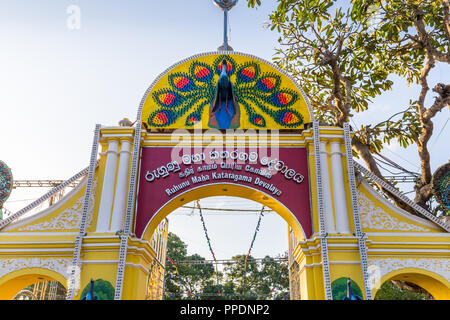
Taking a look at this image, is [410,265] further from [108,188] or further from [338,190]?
[108,188]

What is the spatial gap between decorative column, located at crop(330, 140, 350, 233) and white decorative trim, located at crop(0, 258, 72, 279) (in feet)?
15.4

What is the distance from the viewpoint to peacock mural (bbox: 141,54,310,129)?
320 inches

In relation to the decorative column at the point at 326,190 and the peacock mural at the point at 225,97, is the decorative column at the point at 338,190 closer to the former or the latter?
the decorative column at the point at 326,190

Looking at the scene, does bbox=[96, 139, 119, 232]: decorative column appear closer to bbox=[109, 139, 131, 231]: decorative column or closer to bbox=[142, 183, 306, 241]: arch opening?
bbox=[109, 139, 131, 231]: decorative column

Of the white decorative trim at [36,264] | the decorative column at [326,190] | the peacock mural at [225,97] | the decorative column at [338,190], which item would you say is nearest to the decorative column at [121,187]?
the peacock mural at [225,97]

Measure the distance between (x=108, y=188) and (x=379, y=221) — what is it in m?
4.86

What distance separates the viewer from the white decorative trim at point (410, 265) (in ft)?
23.0

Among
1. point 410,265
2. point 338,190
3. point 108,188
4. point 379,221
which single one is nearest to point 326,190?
point 338,190

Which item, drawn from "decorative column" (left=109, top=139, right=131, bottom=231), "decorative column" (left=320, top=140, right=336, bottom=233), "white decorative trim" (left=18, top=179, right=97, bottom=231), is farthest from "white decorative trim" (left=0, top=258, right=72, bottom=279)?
"decorative column" (left=320, top=140, right=336, bottom=233)

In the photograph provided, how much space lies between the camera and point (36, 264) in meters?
7.19

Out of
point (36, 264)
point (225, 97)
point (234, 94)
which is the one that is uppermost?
point (234, 94)

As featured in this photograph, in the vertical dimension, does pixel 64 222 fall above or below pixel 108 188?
below

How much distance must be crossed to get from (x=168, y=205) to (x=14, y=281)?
9.85 ft
